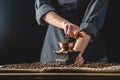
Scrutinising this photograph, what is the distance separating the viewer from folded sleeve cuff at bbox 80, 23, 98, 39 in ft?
6.51

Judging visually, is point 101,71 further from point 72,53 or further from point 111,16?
point 111,16

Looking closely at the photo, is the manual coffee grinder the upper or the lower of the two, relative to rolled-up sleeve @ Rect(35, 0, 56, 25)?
lower

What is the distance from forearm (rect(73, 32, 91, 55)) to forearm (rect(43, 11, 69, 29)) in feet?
0.41

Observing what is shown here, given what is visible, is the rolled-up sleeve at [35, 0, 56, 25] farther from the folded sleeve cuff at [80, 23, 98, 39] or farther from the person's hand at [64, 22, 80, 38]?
the person's hand at [64, 22, 80, 38]

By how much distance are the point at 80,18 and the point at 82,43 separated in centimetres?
25

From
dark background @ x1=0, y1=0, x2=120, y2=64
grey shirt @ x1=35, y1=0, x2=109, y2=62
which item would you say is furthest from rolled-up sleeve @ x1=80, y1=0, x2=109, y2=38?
dark background @ x1=0, y1=0, x2=120, y2=64

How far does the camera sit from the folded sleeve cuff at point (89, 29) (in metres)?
1.98

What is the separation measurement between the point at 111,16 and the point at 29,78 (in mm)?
1519

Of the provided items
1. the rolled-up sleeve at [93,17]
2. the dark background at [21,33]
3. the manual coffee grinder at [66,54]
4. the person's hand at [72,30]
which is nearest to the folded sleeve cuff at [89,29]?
the rolled-up sleeve at [93,17]

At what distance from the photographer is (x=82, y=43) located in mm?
1971

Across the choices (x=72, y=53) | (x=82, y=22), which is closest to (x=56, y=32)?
(x=82, y=22)

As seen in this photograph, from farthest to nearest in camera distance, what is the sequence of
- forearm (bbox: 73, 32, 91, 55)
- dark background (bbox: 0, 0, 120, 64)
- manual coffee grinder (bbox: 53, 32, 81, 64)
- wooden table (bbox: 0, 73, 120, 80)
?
dark background (bbox: 0, 0, 120, 64), forearm (bbox: 73, 32, 91, 55), manual coffee grinder (bbox: 53, 32, 81, 64), wooden table (bbox: 0, 73, 120, 80)

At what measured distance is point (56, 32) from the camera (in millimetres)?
2184

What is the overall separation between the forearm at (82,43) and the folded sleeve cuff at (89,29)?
0.07 ft
